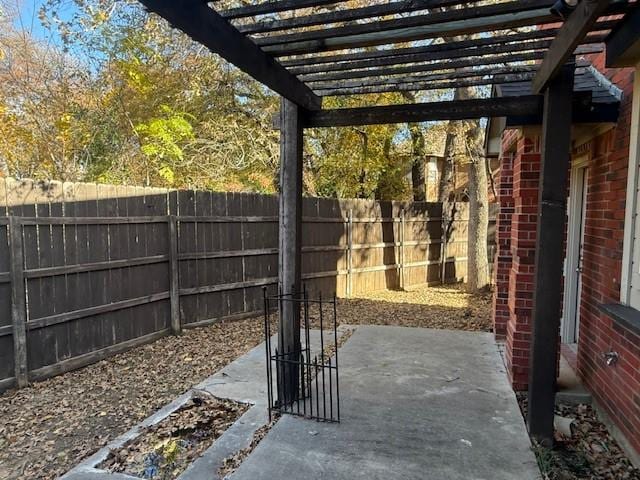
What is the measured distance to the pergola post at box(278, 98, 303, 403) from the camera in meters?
3.35

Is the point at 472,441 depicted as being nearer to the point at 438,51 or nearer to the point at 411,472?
the point at 411,472

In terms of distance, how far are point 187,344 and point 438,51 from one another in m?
4.34

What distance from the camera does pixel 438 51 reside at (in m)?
2.74

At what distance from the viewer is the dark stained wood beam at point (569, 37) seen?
1.95 metres

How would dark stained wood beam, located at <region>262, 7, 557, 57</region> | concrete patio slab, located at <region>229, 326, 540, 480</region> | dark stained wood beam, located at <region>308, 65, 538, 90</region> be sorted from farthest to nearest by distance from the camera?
1. dark stained wood beam, located at <region>308, 65, 538, 90</region>
2. concrete patio slab, located at <region>229, 326, 540, 480</region>
3. dark stained wood beam, located at <region>262, 7, 557, 57</region>

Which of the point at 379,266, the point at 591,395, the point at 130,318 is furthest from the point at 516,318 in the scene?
the point at 379,266

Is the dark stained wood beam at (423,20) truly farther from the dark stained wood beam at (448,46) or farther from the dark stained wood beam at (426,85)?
the dark stained wood beam at (426,85)

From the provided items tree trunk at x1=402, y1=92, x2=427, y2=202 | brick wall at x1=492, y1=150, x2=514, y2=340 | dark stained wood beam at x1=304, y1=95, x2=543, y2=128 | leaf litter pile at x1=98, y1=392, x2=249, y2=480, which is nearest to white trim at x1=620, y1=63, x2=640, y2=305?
dark stained wood beam at x1=304, y1=95, x2=543, y2=128

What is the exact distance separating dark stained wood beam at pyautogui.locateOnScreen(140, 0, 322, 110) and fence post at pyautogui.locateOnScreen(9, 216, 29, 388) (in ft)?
9.03

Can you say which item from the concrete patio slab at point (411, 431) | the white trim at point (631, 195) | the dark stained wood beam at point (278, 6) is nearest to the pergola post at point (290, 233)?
the concrete patio slab at point (411, 431)

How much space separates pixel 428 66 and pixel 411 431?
249 cm

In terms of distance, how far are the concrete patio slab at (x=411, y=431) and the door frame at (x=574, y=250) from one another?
2.85 feet

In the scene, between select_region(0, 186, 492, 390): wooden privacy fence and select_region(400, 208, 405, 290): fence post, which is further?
select_region(400, 208, 405, 290): fence post

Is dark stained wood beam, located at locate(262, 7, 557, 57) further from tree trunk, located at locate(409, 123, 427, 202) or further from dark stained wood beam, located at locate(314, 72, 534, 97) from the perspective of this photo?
tree trunk, located at locate(409, 123, 427, 202)
